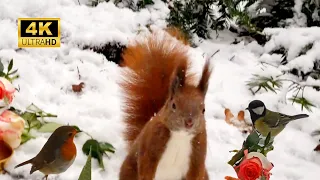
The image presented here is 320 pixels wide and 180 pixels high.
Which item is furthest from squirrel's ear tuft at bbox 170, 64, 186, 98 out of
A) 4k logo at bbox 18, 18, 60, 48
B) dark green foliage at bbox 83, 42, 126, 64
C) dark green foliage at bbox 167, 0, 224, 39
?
dark green foliage at bbox 167, 0, 224, 39

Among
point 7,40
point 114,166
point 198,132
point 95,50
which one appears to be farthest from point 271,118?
point 7,40

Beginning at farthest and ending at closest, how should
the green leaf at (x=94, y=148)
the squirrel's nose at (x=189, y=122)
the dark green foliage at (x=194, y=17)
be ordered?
the dark green foliage at (x=194, y=17)
the green leaf at (x=94, y=148)
the squirrel's nose at (x=189, y=122)

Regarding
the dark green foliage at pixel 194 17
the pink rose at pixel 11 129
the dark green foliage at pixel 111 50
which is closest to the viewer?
the pink rose at pixel 11 129

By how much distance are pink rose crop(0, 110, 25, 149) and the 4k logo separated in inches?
18.0

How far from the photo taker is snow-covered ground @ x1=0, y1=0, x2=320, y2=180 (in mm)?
1390

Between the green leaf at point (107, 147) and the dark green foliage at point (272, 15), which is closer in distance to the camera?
the green leaf at point (107, 147)

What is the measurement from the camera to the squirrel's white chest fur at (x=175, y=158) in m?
1.01

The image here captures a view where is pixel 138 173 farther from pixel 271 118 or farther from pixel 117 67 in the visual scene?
pixel 117 67

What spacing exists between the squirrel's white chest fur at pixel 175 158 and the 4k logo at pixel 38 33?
781mm

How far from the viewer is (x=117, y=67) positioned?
5.98 ft

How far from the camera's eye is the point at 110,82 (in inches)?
68.3

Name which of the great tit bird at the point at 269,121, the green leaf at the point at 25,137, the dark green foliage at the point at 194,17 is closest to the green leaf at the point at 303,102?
the great tit bird at the point at 269,121

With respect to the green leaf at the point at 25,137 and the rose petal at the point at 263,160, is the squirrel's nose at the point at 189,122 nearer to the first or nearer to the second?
the rose petal at the point at 263,160

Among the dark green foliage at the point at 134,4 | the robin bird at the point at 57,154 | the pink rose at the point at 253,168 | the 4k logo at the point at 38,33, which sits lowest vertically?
the robin bird at the point at 57,154
